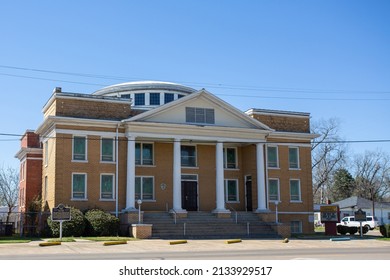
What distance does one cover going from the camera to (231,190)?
45000mm

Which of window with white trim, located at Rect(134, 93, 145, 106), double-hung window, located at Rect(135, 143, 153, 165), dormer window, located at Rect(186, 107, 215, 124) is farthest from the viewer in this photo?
window with white trim, located at Rect(134, 93, 145, 106)

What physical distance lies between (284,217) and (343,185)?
57328 millimetres

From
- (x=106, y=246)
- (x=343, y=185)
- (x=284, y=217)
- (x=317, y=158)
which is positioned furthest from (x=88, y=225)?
(x=343, y=185)

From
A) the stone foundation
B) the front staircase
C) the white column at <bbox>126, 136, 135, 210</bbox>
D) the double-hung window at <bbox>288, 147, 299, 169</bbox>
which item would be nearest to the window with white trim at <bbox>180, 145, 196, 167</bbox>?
the front staircase

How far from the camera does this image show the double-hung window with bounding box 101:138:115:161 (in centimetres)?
3928

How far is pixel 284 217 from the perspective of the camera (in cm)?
4438

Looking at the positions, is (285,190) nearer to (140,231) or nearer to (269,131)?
(269,131)

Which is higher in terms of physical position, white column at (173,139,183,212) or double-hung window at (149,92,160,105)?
double-hung window at (149,92,160,105)

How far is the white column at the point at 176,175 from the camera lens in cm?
3894

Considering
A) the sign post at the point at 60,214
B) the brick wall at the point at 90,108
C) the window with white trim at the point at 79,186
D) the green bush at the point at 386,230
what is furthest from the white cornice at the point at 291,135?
the sign post at the point at 60,214

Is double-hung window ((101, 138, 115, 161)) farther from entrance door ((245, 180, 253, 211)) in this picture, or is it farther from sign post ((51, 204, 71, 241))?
entrance door ((245, 180, 253, 211))

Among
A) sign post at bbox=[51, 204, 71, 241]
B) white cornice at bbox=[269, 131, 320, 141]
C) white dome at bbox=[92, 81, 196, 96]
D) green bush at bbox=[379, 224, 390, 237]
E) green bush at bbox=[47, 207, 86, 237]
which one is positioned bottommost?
green bush at bbox=[379, 224, 390, 237]

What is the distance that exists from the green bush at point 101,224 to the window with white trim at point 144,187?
4.98 m

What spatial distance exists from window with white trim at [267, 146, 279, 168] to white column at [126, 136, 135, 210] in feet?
40.2
